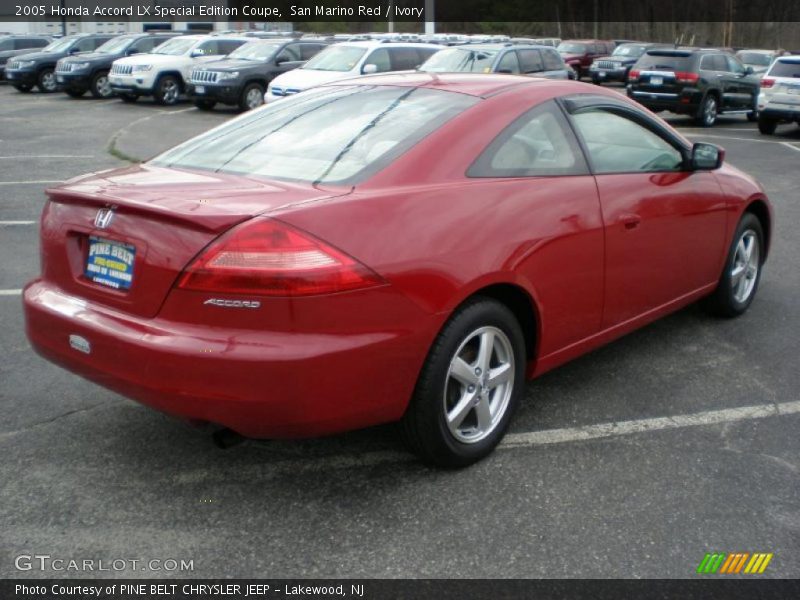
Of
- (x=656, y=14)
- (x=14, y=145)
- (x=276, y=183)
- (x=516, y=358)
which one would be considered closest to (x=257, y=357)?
(x=276, y=183)

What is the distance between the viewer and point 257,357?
3123 millimetres

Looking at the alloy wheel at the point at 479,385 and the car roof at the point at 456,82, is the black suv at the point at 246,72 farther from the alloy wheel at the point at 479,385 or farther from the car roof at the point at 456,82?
the alloy wheel at the point at 479,385

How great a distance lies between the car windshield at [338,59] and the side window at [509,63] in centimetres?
296

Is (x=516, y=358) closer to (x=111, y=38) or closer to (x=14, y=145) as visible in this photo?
(x=14, y=145)

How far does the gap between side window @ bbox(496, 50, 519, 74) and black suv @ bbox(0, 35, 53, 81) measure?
20.5 m

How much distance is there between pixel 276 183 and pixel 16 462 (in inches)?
62.4

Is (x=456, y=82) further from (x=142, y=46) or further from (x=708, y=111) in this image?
(x=142, y=46)

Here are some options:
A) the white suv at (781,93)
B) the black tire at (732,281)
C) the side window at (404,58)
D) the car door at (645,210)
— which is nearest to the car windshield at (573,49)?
the side window at (404,58)

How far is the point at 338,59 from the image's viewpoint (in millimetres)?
19453

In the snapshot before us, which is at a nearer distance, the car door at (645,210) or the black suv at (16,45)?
the car door at (645,210)

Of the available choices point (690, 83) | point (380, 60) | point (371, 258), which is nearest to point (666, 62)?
point (690, 83)

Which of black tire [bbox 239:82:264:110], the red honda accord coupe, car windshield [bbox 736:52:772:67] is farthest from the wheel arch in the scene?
car windshield [bbox 736:52:772:67]

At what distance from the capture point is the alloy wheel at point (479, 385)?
12.3 ft
